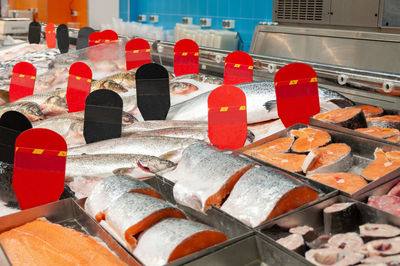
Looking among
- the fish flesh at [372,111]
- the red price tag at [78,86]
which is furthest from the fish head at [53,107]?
the fish flesh at [372,111]

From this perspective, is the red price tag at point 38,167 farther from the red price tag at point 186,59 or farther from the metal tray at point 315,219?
the red price tag at point 186,59

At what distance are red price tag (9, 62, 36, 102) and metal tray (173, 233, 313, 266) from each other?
2223 mm

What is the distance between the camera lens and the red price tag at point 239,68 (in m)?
2.79

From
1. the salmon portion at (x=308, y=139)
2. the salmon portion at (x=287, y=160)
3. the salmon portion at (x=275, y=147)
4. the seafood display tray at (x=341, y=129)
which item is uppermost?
the seafood display tray at (x=341, y=129)

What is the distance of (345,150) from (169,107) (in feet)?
3.51

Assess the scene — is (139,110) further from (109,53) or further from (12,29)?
(12,29)

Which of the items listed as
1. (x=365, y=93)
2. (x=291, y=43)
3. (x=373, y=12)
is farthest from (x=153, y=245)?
(x=291, y=43)

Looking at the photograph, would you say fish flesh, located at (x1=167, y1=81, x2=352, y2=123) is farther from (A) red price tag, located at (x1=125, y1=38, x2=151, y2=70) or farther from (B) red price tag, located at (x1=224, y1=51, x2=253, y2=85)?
(A) red price tag, located at (x1=125, y1=38, x2=151, y2=70)

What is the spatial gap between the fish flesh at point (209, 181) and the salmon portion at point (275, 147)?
0.43 meters

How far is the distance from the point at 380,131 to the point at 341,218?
86 centimetres

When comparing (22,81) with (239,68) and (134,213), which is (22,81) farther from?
(134,213)

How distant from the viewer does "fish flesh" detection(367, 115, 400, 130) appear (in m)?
2.07

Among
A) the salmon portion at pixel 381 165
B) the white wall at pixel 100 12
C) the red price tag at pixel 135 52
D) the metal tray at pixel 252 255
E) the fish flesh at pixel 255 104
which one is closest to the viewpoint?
the metal tray at pixel 252 255

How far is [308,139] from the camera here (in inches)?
78.8
